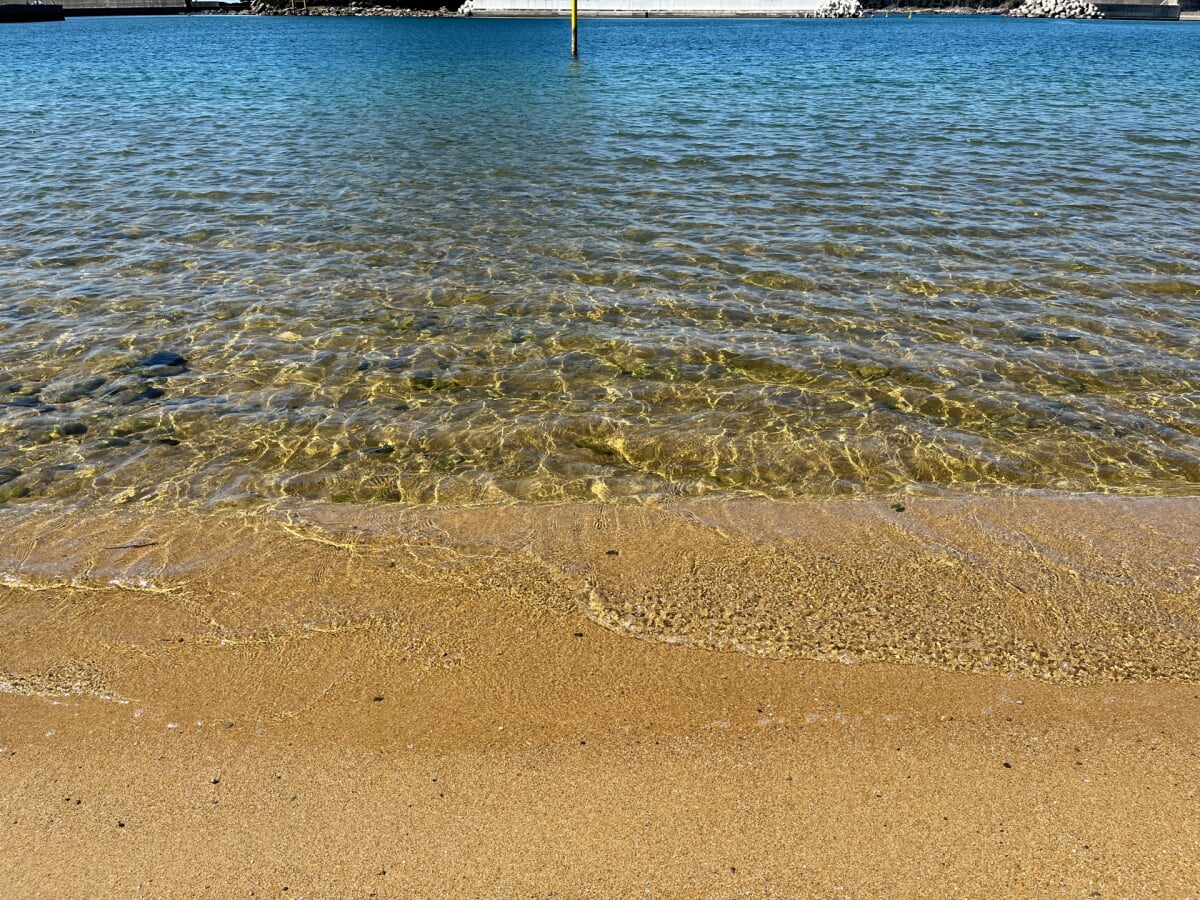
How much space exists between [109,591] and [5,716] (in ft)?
3.76

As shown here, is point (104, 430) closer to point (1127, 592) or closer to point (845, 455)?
point (845, 455)

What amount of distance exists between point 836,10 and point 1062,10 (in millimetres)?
37843

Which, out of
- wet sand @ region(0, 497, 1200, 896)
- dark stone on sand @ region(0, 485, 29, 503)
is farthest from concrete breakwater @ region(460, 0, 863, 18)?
wet sand @ region(0, 497, 1200, 896)

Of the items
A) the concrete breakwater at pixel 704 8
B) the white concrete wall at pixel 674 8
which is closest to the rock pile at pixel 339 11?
the white concrete wall at pixel 674 8

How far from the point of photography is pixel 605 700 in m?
4.28

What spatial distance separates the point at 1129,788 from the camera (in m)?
3.66

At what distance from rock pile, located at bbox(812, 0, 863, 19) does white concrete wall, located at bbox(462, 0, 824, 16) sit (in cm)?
145

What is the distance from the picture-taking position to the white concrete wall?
111750mm

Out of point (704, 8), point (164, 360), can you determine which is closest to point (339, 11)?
point (704, 8)

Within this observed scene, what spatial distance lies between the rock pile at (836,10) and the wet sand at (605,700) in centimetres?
12386

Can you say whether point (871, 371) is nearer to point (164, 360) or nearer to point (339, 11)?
point (164, 360)

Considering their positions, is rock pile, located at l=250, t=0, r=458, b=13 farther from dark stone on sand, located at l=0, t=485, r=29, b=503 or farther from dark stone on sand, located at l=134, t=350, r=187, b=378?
dark stone on sand, located at l=0, t=485, r=29, b=503

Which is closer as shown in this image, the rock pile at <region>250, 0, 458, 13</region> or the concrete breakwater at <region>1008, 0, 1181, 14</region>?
the concrete breakwater at <region>1008, 0, 1181, 14</region>

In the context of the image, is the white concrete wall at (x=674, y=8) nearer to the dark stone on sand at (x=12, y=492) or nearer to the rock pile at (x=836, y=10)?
the rock pile at (x=836, y=10)
